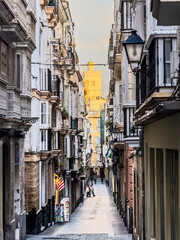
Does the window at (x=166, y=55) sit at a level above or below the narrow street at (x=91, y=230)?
above

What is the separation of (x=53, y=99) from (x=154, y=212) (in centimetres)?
1669

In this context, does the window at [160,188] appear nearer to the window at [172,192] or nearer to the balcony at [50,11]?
the window at [172,192]

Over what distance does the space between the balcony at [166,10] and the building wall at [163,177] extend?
2.58 metres

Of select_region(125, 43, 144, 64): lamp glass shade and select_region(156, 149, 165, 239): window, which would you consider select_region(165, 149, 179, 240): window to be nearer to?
select_region(156, 149, 165, 239): window

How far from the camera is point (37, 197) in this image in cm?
2692

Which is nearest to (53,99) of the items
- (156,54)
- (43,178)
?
(43,178)

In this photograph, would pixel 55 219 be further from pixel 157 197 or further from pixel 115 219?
pixel 157 197

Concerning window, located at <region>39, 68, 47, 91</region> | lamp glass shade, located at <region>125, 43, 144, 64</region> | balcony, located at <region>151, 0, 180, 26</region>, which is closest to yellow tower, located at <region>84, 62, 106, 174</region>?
window, located at <region>39, 68, 47, 91</region>

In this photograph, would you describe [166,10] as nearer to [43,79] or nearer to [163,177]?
[163,177]

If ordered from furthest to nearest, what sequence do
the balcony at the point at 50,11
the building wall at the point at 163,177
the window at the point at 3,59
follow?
the balcony at the point at 50,11 → the window at the point at 3,59 → the building wall at the point at 163,177

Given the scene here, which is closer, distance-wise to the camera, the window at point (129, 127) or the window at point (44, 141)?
the window at point (129, 127)

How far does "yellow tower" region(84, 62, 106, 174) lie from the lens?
11762 centimetres

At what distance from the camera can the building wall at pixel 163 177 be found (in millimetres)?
10875

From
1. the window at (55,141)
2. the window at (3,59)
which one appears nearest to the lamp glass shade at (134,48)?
the window at (3,59)
